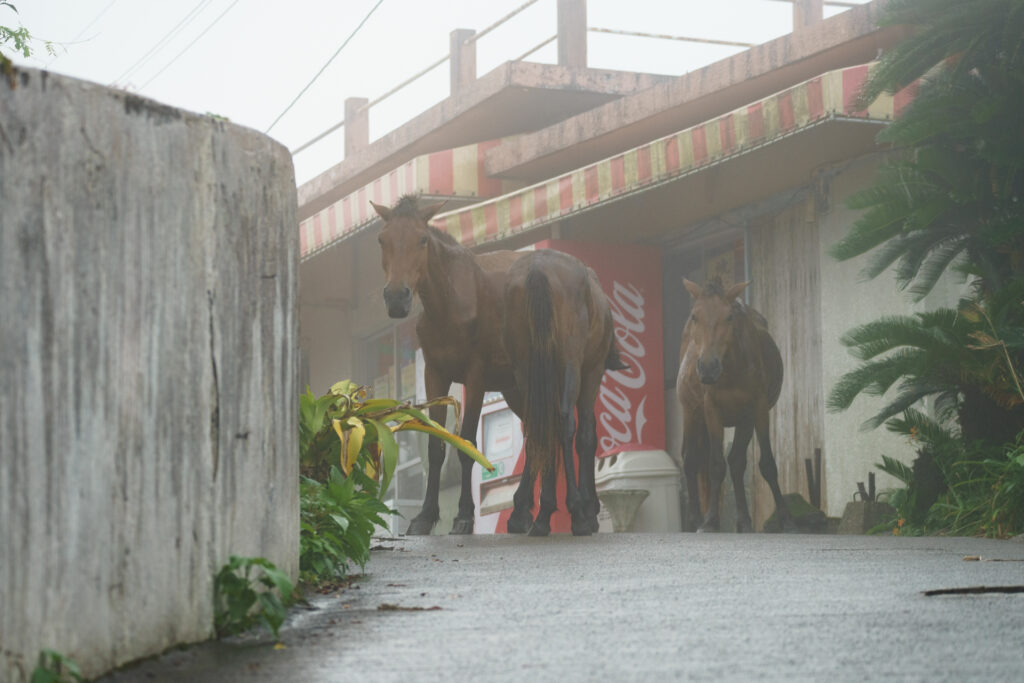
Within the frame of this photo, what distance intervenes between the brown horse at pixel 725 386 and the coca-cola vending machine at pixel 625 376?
262cm

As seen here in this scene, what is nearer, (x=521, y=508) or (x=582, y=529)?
(x=582, y=529)

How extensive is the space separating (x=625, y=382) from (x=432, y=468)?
748cm

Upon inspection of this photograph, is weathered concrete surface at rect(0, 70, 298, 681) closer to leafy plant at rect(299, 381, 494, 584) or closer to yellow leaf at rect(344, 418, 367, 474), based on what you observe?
leafy plant at rect(299, 381, 494, 584)

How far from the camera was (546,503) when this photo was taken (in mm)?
9414

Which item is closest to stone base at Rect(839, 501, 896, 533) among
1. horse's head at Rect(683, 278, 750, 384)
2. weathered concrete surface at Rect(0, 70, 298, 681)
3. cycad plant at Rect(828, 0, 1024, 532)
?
cycad plant at Rect(828, 0, 1024, 532)

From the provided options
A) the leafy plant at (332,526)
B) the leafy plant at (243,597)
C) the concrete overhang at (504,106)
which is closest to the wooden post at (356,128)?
the concrete overhang at (504,106)

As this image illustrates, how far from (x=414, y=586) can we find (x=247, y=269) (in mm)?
1880

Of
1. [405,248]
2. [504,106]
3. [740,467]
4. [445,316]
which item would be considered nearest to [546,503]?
[445,316]

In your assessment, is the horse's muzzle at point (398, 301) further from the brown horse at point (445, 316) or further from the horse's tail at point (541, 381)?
the horse's tail at point (541, 381)

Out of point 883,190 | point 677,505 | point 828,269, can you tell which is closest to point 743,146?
point 828,269

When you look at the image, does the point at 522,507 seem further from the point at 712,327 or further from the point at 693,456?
the point at 693,456

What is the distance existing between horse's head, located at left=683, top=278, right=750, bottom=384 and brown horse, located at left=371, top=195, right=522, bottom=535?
2.49 metres

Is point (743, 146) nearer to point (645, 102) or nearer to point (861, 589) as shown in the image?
point (645, 102)

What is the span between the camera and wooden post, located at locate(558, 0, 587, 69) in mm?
18766
